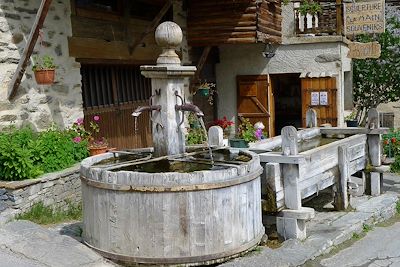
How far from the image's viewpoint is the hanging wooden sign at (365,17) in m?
9.51

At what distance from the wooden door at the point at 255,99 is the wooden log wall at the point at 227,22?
4.95ft

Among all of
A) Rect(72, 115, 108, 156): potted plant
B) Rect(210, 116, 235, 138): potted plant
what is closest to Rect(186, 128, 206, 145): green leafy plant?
Rect(210, 116, 235, 138): potted plant

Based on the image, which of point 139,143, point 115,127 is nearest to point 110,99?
point 115,127

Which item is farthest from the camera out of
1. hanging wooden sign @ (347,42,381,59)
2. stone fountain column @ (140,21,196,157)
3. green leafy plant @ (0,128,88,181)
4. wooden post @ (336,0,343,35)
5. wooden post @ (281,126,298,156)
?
wooden post @ (336,0,343,35)

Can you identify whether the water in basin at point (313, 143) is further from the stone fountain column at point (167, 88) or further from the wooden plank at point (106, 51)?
the wooden plank at point (106, 51)

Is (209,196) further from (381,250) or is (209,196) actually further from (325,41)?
(325,41)

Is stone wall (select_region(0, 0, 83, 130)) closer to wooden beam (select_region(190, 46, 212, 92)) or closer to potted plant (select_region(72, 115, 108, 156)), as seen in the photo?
potted plant (select_region(72, 115, 108, 156))

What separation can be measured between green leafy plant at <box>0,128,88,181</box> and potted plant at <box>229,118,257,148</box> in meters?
2.41

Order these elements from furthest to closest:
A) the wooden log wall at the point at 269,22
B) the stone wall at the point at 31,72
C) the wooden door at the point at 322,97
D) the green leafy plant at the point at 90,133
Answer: the wooden door at the point at 322,97 → the wooden log wall at the point at 269,22 → the green leafy plant at the point at 90,133 → the stone wall at the point at 31,72

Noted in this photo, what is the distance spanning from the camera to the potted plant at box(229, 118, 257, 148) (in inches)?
310

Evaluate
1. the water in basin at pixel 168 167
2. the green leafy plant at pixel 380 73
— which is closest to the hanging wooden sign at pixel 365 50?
the water in basin at pixel 168 167

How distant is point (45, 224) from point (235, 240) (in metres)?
2.73

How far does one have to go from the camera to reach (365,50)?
28.7ft

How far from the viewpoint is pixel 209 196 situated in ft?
15.9
